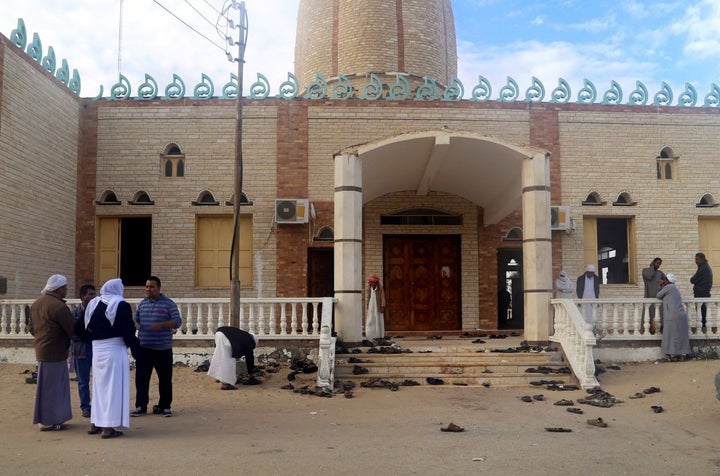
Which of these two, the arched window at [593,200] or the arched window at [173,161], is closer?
the arched window at [173,161]

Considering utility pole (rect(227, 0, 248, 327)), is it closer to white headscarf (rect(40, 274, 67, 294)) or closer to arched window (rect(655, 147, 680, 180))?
white headscarf (rect(40, 274, 67, 294))

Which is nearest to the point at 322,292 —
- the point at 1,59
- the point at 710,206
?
the point at 1,59

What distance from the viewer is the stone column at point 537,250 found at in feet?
38.7

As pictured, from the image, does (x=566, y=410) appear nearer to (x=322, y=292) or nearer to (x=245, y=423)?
(x=245, y=423)

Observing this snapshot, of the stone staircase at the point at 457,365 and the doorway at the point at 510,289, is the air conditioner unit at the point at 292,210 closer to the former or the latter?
the stone staircase at the point at 457,365

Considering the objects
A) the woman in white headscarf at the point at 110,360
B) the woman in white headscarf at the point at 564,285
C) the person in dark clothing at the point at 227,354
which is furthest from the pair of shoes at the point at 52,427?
the woman in white headscarf at the point at 564,285

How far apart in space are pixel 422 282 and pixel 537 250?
15.4ft

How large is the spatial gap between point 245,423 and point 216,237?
816cm

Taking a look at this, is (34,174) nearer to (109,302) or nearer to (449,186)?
(109,302)

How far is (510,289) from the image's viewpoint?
1631 cm

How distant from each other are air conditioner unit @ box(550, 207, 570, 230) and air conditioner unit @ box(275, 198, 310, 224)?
5460 millimetres

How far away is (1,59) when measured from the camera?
39.9 ft

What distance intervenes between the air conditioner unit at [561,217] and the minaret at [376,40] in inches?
218

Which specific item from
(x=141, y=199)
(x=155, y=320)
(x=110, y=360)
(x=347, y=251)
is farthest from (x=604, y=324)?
(x=141, y=199)
